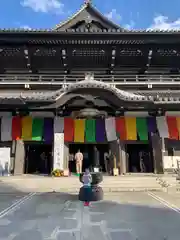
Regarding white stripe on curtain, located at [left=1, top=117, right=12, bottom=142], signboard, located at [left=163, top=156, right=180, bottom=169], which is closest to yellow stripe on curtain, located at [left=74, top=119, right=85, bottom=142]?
white stripe on curtain, located at [left=1, top=117, right=12, bottom=142]

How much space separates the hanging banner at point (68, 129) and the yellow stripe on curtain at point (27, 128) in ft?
6.52

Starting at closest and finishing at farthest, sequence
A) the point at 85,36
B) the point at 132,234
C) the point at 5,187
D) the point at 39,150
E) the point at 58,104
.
→ 1. the point at 132,234
2. the point at 5,187
3. the point at 58,104
4. the point at 85,36
5. the point at 39,150

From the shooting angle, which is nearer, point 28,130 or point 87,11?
point 28,130

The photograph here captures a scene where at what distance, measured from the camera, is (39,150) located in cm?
1530

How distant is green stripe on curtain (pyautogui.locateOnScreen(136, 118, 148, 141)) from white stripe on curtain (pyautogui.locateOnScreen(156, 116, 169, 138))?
0.72 metres

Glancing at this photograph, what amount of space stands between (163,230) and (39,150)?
11620mm

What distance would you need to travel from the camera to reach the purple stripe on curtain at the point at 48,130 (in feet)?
43.7

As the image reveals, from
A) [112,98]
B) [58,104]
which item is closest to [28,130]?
[58,104]

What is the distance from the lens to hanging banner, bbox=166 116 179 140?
13325mm

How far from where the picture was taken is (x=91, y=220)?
5469 millimetres

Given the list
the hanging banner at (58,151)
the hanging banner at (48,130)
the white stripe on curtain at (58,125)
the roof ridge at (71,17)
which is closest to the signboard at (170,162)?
the hanging banner at (58,151)

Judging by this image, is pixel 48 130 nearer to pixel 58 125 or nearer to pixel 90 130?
pixel 58 125

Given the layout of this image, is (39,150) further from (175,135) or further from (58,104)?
(175,135)

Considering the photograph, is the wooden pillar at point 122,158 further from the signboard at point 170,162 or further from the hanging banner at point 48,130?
the hanging banner at point 48,130
